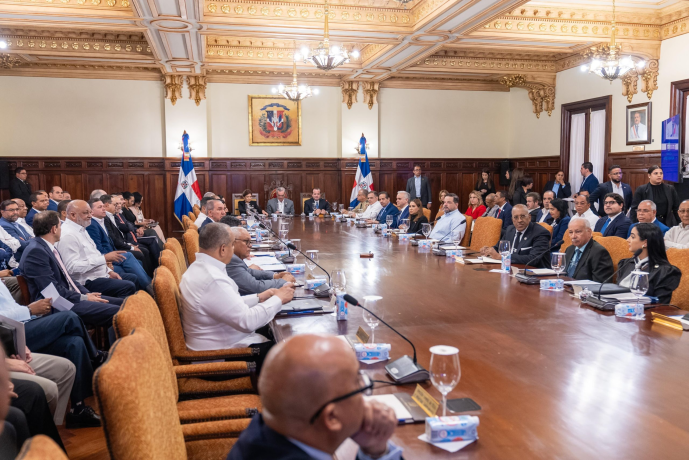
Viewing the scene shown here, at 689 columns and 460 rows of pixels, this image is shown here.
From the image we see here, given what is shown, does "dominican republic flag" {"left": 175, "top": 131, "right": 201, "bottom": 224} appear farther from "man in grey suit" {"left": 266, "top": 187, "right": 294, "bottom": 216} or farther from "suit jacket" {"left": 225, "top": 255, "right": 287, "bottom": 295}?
"suit jacket" {"left": 225, "top": 255, "right": 287, "bottom": 295}

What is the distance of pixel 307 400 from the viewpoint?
100 centimetres

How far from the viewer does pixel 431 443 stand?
1.49 metres

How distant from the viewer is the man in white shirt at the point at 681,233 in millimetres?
5543

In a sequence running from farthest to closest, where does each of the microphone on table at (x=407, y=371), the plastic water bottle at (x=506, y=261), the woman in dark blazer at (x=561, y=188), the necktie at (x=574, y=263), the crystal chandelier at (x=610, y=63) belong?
the woman in dark blazer at (x=561, y=188) < the crystal chandelier at (x=610, y=63) < the necktie at (x=574, y=263) < the plastic water bottle at (x=506, y=261) < the microphone on table at (x=407, y=371)

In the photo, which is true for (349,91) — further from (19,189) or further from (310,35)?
(19,189)

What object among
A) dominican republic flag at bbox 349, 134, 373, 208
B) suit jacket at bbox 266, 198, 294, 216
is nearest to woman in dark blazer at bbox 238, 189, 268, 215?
suit jacket at bbox 266, 198, 294, 216

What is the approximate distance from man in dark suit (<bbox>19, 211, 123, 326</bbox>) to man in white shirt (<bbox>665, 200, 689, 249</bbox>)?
527 cm

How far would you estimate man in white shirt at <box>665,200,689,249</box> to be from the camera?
5543mm

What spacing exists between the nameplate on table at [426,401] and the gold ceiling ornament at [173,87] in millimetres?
A: 11312

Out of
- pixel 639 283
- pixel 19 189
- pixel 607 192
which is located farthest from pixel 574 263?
pixel 19 189

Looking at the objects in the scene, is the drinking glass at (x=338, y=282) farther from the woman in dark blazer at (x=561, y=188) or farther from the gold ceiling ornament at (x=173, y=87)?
the gold ceiling ornament at (x=173, y=87)

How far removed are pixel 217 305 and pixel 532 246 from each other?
3405mm

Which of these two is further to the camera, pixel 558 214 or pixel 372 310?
pixel 558 214

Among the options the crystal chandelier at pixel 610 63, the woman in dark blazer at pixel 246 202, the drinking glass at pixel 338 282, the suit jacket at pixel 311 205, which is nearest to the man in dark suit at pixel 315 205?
the suit jacket at pixel 311 205
